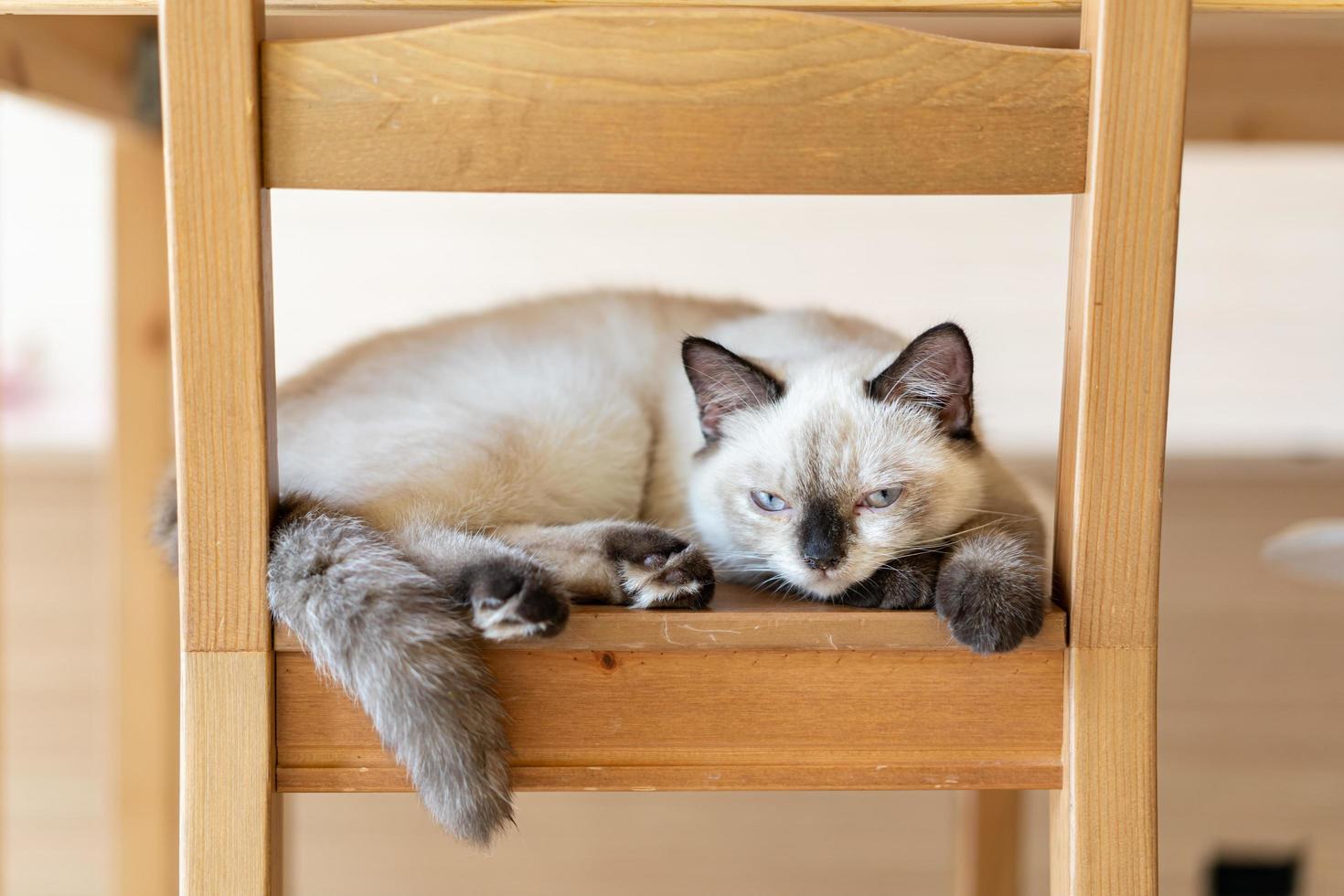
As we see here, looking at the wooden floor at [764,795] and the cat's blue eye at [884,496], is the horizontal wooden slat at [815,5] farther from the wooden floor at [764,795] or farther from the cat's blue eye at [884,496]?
the wooden floor at [764,795]

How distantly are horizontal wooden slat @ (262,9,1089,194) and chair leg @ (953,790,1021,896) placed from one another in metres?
1.24

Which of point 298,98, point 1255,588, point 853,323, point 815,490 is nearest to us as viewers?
point 298,98

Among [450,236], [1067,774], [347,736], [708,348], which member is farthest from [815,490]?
[450,236]

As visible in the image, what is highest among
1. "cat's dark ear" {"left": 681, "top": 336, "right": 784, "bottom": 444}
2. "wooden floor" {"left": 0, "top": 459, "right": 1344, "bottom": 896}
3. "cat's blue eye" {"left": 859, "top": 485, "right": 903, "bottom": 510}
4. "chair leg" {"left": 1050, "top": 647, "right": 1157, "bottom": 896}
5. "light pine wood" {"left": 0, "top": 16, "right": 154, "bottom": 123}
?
"light pine wood" {"left": 0, "top": 16, "right": 154, "bottom": 123}

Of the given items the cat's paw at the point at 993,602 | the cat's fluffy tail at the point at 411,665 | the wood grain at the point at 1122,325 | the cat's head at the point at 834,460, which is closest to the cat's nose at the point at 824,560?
the cat's head at the point at 834,460

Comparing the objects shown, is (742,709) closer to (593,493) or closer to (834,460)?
(834,460)

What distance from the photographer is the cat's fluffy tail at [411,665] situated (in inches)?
→ 34.2

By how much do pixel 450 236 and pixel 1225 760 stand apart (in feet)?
6.47

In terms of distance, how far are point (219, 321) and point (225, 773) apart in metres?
0.34

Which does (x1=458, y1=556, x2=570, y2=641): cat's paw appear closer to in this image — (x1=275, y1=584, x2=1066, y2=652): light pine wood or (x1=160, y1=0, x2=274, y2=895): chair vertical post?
(x1=275, y1=584, x2=1066, y2=652): light pine wood

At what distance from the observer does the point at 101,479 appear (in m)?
2.48

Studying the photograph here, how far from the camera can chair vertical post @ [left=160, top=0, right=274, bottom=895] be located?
32.9 inches

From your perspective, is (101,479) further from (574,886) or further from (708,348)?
(708,348)

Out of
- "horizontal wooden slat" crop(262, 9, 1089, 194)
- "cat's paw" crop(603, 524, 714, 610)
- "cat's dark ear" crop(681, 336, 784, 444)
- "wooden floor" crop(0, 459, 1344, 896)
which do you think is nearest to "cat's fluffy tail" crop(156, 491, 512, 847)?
"cat's paw" crop(603, 524, 714, 610)
